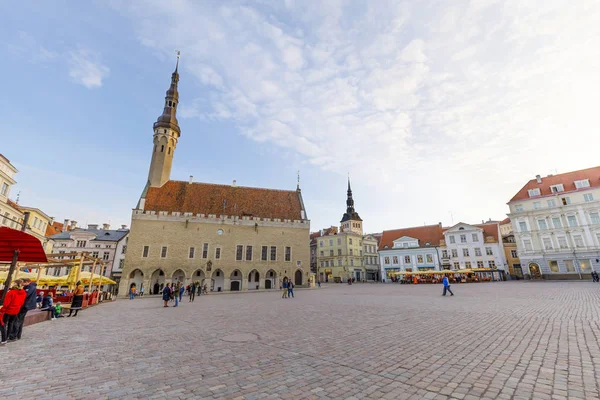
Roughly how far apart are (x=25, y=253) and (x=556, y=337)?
16.3 m

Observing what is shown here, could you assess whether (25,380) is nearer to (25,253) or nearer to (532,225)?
(25,253)

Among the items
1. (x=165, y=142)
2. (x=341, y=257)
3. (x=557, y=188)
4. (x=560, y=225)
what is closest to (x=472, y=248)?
(x=560, y=225)

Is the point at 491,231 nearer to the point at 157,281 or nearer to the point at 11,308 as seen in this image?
the point at 157,281

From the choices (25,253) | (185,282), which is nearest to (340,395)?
(25,253)

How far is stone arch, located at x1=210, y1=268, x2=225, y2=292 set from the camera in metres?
37.7

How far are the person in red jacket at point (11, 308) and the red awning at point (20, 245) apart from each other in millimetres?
2245

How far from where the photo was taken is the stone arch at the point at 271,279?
3991 cm

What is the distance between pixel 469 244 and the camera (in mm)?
49844

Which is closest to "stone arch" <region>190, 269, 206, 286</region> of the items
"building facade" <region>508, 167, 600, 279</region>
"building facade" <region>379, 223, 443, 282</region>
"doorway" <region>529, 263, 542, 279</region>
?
"building facade" <region>379, 223, 443, 282</region>

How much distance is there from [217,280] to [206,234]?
6575 millimetres

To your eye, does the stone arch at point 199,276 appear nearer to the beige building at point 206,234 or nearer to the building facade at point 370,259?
the beige building at point 206,234

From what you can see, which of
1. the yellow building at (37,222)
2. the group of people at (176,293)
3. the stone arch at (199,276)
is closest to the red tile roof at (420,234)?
the stone arch at (199,276)

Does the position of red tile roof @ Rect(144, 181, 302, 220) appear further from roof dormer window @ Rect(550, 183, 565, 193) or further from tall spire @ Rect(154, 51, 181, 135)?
roof dormer window @ Rect(550, 183, 565, 193)

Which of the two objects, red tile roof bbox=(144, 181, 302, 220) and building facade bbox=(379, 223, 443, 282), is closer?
red tile roof bbox=(144, 181, 302, 220)
